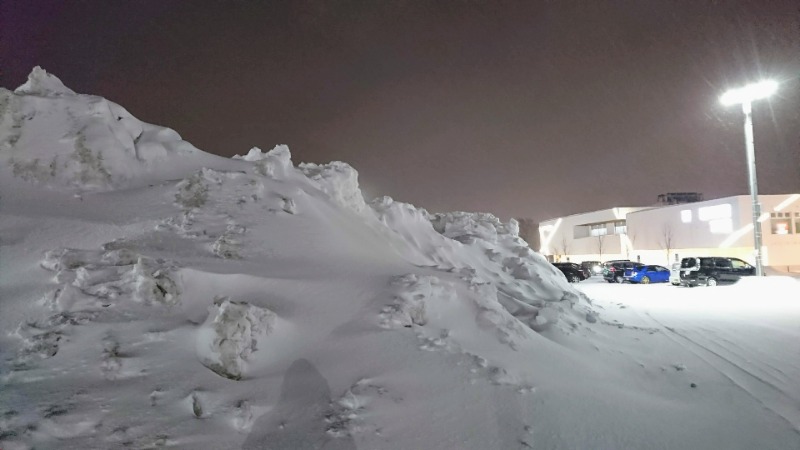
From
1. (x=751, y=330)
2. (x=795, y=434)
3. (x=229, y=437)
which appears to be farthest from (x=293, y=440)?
(x=751, y=330)

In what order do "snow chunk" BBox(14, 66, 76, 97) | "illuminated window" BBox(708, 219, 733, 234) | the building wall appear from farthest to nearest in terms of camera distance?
the building wall < "illuminated window" BBox(708, 219, 733, 234) < "snow chunk" BBox(14, 66, 76, 97)

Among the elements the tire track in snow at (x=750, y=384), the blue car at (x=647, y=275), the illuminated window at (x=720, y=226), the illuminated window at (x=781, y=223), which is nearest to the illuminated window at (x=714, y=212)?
the illuminated window at (x=720, y=226)

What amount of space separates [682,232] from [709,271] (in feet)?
104

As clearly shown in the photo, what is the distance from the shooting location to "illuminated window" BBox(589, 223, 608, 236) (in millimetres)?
65562

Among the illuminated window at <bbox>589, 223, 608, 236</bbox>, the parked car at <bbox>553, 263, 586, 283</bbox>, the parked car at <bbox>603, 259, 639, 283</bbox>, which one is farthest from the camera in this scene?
the illuminated window at <bbox>589, 223, 608, 236</bbox>

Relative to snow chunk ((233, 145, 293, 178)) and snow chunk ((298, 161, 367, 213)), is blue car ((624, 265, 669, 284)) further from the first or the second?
snow chunk ((233, 145, 293, 178))

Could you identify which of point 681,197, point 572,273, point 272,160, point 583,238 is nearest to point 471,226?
point 272,160

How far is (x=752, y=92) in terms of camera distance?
75.9 feet

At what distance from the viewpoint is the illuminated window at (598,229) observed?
2581 inches

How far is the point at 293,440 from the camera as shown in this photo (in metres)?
3.95

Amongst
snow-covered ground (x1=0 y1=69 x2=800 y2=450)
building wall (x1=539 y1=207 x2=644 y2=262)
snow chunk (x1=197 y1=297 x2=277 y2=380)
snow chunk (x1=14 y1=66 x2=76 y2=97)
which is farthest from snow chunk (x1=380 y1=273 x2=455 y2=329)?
building wall (x1=539 y1=207 x2=644 y2=262)

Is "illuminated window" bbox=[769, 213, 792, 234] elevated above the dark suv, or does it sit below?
above

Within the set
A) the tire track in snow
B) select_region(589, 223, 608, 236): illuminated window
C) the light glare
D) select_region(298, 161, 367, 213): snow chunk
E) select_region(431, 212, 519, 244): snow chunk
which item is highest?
the light glare

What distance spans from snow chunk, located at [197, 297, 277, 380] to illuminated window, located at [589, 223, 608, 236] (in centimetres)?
6742
